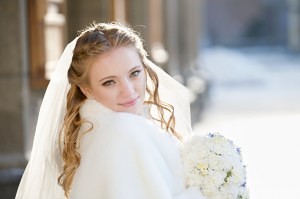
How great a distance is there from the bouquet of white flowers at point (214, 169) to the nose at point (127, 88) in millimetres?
355

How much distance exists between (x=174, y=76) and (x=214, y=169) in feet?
34.2

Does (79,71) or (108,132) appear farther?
(79,71)

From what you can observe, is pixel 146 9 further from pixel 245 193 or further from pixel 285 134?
pixel 245 193

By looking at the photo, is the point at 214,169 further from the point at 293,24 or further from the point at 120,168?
the point at 293,24

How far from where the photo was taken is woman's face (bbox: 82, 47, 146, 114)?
3049mm

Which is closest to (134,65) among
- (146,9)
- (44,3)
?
(44,3)

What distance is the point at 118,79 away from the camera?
10.0ft

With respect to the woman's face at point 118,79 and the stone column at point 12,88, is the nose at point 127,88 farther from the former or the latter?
the stone column at point 12,88

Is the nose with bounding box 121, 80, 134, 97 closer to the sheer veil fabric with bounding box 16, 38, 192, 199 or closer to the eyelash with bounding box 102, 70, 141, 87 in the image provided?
the eyelash with bounding box 102, 70, 141, 87

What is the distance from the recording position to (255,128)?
42.5ft

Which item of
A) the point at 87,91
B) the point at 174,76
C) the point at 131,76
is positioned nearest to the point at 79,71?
the point at 87,91

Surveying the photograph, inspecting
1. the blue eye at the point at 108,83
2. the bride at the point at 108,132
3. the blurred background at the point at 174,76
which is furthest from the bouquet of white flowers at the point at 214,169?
the blurred background at the point at 174,76

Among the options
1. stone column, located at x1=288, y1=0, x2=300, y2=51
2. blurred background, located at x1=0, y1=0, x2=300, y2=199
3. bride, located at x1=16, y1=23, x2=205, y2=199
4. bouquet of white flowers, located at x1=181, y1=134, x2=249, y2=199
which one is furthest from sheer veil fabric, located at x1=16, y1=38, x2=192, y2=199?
stone column, located at x1=288, y1=0, x2=300, y2=51

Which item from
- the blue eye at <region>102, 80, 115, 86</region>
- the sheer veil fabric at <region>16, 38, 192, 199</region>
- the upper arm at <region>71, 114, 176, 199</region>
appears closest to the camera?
the upper arm at <region>71, 114, 176, 199</region>
